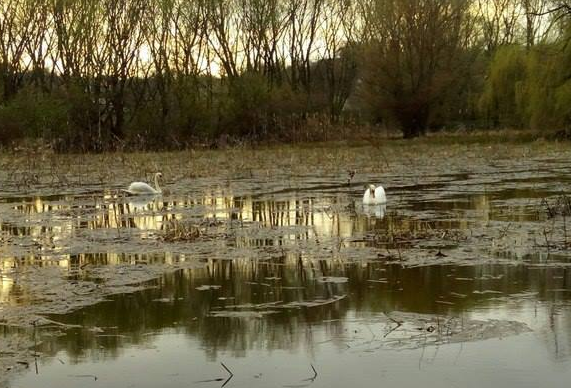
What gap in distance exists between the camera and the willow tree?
42.5 m

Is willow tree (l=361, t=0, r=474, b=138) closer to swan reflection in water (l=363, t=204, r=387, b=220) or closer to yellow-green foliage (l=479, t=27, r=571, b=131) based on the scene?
yellow-green foliage (l=479, t=27, r=571, b=131)

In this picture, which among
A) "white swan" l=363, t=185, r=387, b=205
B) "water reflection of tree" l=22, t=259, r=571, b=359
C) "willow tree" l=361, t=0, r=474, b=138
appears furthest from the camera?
"willow tree" l=361, t=0, r=474, b=138

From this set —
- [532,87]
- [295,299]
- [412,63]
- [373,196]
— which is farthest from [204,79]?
[295,299]

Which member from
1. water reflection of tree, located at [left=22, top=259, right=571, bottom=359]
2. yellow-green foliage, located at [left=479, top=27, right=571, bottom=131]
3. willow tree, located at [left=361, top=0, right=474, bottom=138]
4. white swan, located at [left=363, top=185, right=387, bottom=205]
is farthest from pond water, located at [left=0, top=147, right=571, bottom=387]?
willow tree, located at [left=361, top=0, right=474, bottom=138]

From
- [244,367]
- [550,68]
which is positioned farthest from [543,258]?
[550,68]

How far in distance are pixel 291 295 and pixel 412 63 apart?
3718cm

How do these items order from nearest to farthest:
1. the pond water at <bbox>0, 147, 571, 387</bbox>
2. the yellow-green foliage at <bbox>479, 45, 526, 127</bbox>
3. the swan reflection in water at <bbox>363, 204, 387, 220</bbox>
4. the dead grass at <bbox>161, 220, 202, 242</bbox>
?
the pond water at <bbox>0, 147, 571, 387</bbox>
the dead grass at <bbox>161, 220, 202, 242</bbox>
the swan reflection in water at <bbox>363, 204, 387, 220</bbox>
the yellow-green foliage at <bbox>479, 45, 526, 127</bbox>

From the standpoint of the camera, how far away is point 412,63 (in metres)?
42.7

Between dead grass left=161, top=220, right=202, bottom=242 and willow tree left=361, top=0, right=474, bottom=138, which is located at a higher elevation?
willow tree left=361, top=0, right=474, bottom=138

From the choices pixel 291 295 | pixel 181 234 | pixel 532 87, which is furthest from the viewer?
pixel 532 87

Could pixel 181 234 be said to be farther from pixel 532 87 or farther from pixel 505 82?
pixel 505 82

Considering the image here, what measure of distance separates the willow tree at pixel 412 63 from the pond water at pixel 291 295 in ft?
95.2

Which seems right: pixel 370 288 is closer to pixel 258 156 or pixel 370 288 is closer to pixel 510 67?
pixel 258 156

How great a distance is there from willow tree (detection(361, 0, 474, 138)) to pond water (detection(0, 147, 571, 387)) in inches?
1143
